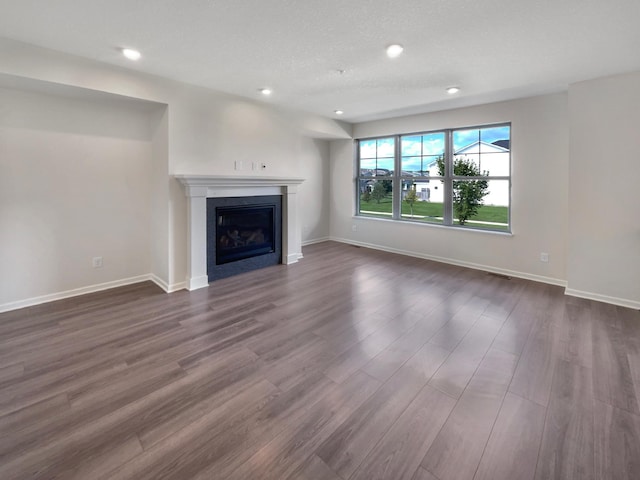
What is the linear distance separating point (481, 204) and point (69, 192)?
18.6 feet

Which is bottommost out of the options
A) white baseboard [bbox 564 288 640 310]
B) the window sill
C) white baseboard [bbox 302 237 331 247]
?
white baseboard [bbox 564 288 640 310]

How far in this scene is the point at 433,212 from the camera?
219 inches

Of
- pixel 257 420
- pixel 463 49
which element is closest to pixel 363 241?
pixel 463 49

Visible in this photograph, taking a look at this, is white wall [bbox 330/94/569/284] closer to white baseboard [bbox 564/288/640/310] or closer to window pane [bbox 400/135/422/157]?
window pane [bbox 400/135/422/157]

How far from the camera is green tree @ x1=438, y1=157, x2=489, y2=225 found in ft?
16.3

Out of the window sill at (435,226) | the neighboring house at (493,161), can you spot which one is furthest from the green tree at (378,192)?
the neighboring house at (493,161)

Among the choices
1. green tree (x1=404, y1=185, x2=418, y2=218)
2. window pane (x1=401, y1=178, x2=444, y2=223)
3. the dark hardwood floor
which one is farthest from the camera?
green tree (x1=404, y1=185, x2=418, y2=218)

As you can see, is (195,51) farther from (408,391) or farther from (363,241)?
(363,241)

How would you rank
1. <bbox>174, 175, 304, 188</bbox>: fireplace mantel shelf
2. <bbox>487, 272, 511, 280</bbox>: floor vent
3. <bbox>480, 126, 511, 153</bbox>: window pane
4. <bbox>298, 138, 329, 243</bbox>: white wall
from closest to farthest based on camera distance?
<bbox>174, 175, 304, 188</bbox>: fireplace mantel shelf → <bbox>487, 272, 511, 280</bbox>: floor vent → <bbox>480, 126, 511, 153</bbox>: window pane → <bbox>298, 138, 329, 243</bbox>: white wall

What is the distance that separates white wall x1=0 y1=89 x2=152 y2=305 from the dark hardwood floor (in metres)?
0.48

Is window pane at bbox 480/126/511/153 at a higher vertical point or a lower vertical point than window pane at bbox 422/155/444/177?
higher

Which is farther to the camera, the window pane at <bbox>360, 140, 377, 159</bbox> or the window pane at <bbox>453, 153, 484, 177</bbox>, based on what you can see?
the window pane at <bbox>360, 140, 377, 159</bbox>

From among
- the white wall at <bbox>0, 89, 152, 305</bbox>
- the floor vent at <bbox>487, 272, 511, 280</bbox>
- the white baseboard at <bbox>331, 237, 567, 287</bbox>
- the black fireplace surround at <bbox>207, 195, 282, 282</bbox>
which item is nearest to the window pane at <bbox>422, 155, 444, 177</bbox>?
the white baseboard at <bbox>331, 237, 567, 287</bbox>

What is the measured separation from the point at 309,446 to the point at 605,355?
2432 mm
